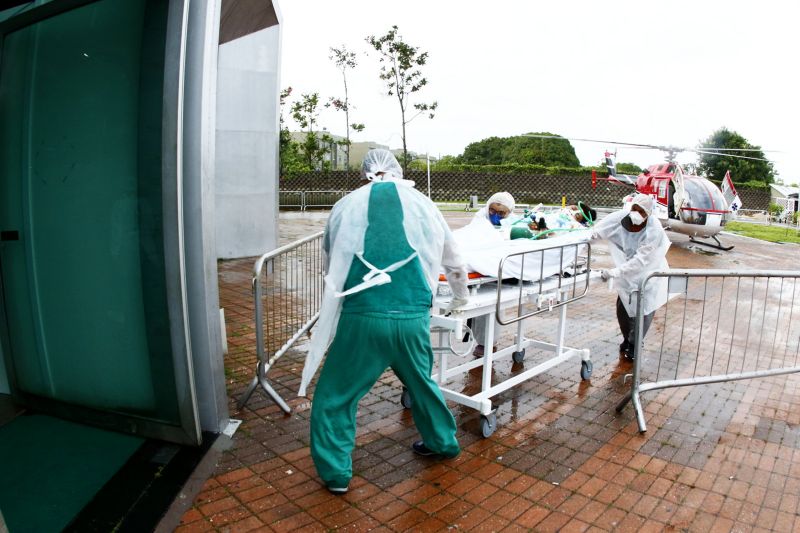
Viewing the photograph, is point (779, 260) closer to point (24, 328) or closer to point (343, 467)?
Result: point (343, 467)

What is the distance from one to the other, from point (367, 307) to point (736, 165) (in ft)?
184

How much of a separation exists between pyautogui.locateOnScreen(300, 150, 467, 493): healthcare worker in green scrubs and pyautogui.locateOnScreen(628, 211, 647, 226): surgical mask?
314 cm

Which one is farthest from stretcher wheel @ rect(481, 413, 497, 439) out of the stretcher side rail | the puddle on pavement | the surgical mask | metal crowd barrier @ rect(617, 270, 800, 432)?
the puddle on pavement

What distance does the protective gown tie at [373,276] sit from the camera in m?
3.24

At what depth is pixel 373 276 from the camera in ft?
10.8

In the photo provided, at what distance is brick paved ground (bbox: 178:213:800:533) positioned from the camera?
3217mm

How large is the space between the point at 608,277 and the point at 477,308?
192 cm

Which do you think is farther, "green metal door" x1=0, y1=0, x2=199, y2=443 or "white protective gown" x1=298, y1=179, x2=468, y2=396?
"green metal door" x1=0, y1=0, x2=199, y2=443

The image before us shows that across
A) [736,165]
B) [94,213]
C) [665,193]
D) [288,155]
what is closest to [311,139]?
[288,155]

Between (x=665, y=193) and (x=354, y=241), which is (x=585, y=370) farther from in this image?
(x=665, y=193)

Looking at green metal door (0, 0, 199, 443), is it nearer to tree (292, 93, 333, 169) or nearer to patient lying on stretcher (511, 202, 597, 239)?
patient lying on stretcher (511, 202, 597, 239)

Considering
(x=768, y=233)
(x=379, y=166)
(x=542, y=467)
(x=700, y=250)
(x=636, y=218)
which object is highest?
(x=379, y=166)

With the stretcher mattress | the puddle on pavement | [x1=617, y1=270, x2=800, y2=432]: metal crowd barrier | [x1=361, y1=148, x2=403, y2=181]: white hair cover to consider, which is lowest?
the puddle on pavement

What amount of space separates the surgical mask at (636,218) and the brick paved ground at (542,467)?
5.04ft
